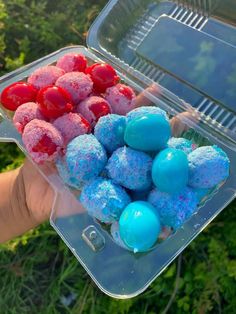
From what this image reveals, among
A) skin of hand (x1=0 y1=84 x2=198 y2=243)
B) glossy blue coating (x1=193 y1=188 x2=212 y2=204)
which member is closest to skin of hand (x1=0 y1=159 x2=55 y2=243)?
skin of hand (x1=0 y1=84 x2=198 y2=243)

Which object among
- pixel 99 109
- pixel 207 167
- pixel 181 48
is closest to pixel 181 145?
pixel 207 167

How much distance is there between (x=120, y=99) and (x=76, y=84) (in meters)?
0.10

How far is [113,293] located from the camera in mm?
827

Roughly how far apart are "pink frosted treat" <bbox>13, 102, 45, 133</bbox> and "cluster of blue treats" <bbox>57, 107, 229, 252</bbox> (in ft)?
0.37

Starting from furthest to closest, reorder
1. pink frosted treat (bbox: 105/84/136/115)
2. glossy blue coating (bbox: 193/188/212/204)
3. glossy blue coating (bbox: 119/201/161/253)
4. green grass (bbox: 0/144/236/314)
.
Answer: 1. green grass (bbox: 0/144/236/314)
2. pink frosted treat (bbox: 105/84/136/115)
3. glossy blue coating (bbox: 193/188/212/204)
4. glossy blue coating (bbox: 119/201/161/253)

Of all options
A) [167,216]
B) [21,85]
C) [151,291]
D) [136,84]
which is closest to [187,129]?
[136,84]

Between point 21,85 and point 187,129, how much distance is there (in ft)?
1.28

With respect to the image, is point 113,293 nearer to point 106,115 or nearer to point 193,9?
point 106,115

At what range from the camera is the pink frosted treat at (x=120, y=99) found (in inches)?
39.0

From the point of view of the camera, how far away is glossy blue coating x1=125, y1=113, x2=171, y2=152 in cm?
83

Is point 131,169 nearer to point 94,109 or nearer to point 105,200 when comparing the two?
point 105,200

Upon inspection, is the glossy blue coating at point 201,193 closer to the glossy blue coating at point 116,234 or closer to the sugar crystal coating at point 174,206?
the sugar crystal coating at point 174,206

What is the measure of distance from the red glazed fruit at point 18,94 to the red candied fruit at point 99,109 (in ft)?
0.48

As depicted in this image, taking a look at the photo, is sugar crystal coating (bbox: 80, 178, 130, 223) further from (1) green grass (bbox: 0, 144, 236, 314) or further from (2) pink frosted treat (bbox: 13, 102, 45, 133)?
(1) green grass (bbox: 0, 144, 236, 314)
